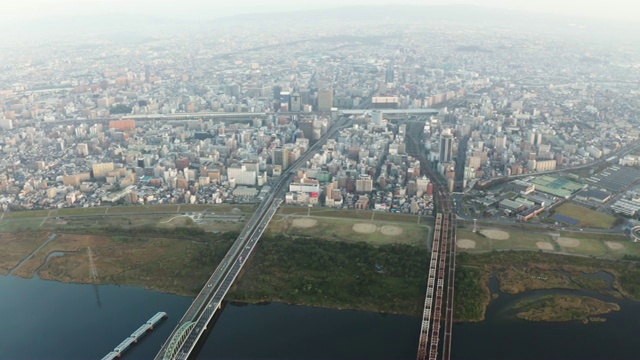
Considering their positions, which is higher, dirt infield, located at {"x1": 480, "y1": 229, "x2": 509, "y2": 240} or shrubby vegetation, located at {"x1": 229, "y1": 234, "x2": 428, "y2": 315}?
dirt infield, located at {"x1": 480, "y1": 229, "x2": 509, "y2": 240}

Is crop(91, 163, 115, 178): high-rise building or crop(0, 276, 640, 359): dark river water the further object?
crop(91, 163, 115, 178): high-rise building

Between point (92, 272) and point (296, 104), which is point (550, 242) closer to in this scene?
point (92, 272)

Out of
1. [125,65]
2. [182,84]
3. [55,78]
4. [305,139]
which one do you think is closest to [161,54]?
[125,65]

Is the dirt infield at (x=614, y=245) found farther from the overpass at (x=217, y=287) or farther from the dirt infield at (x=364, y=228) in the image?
the overpass at (x=217, y=287)

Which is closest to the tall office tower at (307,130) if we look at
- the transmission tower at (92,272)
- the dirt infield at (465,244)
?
the dirt infield at (465,244)

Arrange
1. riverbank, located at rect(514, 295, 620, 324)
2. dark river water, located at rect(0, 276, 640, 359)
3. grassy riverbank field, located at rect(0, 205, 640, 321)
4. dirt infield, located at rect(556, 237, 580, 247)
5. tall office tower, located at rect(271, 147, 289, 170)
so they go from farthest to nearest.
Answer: tall office tower, located at rect(271, 147, 289, 170)
dirt infield, located at rect(556, 237, 580, 247)
grassy riverbank field, located at rect(0, 205, 640, 321)
riverbank, located at rect(514, 295, 620, 324)
dark river water, located at rect(0, 276, 640, 359)

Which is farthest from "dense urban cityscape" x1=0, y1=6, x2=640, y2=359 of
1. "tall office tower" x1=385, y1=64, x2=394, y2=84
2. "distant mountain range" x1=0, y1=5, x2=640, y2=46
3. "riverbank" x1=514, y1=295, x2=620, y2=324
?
"distant mountain range" x1=0, y1=5, x2=640, y2=46

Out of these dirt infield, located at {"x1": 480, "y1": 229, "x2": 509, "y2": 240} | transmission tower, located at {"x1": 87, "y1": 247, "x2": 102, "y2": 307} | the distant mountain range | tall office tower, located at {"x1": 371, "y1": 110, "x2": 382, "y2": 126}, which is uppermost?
the distant mountain range

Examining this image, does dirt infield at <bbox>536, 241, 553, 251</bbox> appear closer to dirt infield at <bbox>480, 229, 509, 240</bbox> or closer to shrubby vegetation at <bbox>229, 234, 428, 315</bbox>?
dirt infield at <bbox>480, 229, 509, 240</bbox>

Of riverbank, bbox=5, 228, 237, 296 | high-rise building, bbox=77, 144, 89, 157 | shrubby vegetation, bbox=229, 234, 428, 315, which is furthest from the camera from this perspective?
high-rise building, bbox=77, 144, 89, 157
